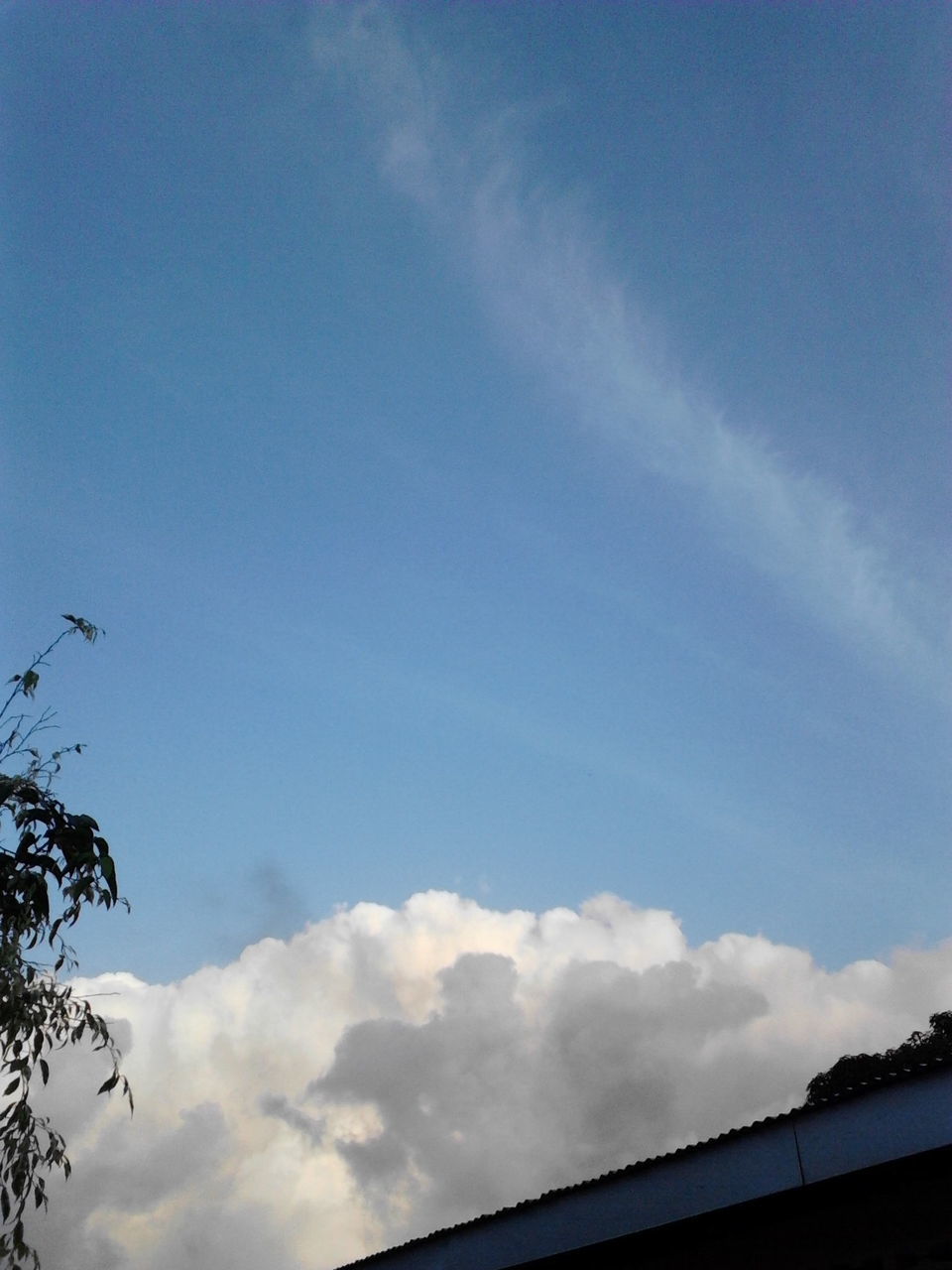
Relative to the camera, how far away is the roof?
7.47 meters

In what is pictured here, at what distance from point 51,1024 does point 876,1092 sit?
5602mm

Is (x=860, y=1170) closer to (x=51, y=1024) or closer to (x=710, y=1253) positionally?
(x=710, y=1253)

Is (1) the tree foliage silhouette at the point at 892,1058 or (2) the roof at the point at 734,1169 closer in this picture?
(2) the roof at the point at 734,1169

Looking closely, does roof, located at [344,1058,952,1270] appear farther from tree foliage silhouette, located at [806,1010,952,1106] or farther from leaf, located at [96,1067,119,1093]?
tree foliage silhouette, located at [806,1010,952,1106]

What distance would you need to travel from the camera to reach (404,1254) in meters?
11.7

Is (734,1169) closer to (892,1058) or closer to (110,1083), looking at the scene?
(110,1083)

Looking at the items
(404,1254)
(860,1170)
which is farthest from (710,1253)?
(404,1254)

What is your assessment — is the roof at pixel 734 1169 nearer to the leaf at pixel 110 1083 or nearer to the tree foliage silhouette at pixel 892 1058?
the leaf at pixel 110 1083

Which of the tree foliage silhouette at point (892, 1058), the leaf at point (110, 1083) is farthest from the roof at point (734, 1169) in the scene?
the tree foliage silhouette at point (892, 1058)

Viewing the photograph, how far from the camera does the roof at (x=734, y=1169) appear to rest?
24.5 ft

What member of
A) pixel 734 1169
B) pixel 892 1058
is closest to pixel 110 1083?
pixel 734 1169

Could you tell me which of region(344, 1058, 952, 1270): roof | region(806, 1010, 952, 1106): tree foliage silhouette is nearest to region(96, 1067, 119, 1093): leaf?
region(344, 1058, 952, 1270): roof

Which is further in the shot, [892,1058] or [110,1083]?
[892,1058]

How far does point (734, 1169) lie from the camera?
8.41m
